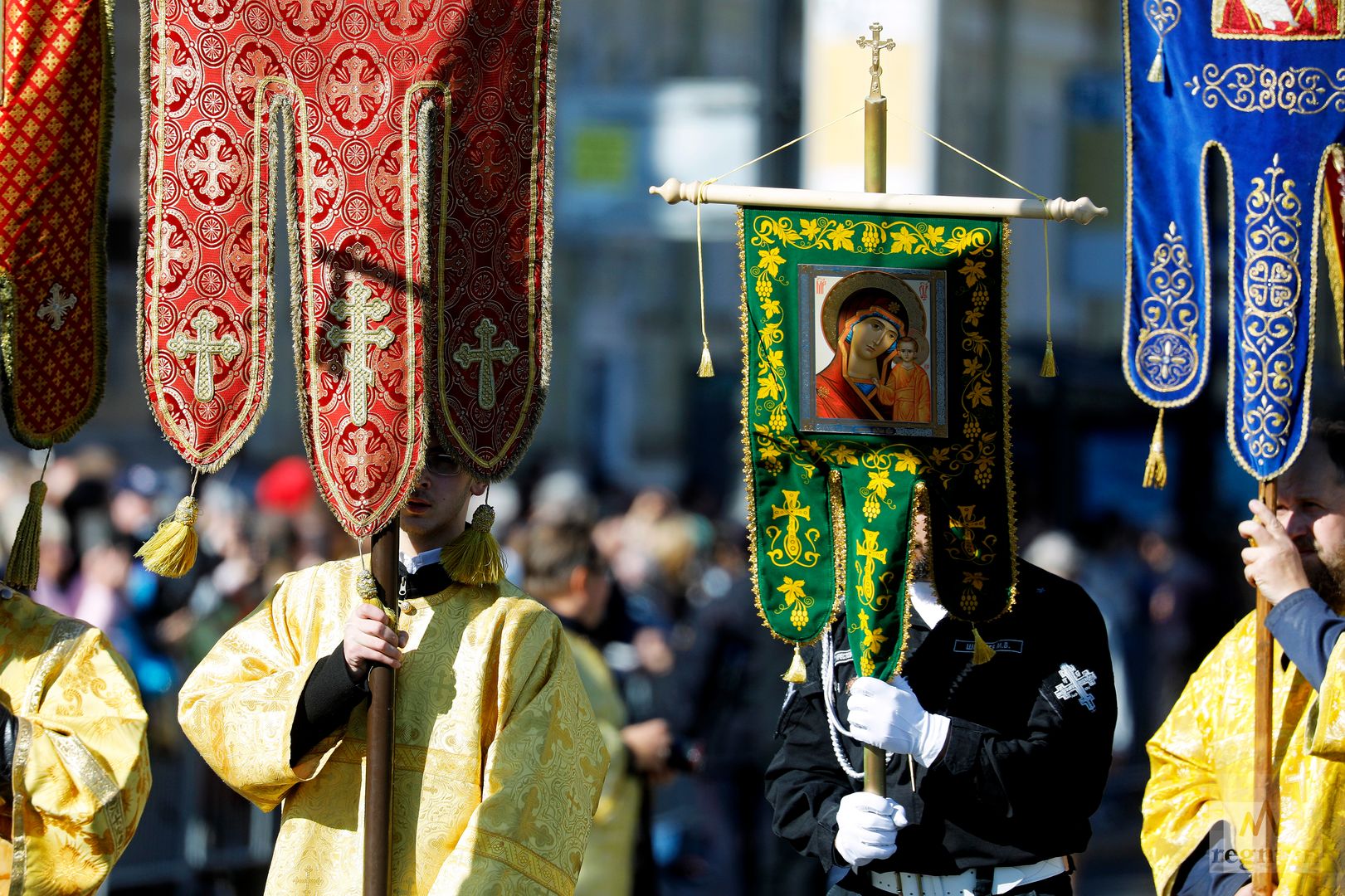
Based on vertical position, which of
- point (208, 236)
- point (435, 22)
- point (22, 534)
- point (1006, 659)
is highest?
A: point (435, 22)

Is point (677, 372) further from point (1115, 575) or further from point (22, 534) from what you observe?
point (22, 534)

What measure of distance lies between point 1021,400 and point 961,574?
36.9ft

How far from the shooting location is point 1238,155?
4656 millimetres

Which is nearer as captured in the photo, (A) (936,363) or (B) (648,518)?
(A) (936,363)

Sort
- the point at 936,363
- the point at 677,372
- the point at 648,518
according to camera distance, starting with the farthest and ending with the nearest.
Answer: the point at 677,372 → the point at 648,518 → the point at 936,363

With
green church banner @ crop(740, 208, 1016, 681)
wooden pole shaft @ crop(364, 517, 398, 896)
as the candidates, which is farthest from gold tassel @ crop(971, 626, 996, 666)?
wooden pole shaft @ crop(364, 517, 398, 896)

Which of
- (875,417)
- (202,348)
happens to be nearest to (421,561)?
(202,348)

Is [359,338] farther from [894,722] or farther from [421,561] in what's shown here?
[894,722]

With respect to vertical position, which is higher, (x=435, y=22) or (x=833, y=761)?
(x=435, y=22)

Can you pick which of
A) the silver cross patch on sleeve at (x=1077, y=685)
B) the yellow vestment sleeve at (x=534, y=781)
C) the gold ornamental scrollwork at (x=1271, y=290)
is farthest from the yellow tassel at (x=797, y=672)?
the gold ornamental scrollwork at (x=1271, y=290)

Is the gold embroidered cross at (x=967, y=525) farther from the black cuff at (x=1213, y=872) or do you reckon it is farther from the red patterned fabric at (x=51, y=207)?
the red patterned fabric at (x=51, y=207)

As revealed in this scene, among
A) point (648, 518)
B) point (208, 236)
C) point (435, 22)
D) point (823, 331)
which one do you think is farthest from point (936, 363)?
point (648, 518)

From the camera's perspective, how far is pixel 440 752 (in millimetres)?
4250

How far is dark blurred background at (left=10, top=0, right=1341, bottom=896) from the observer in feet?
26.1
